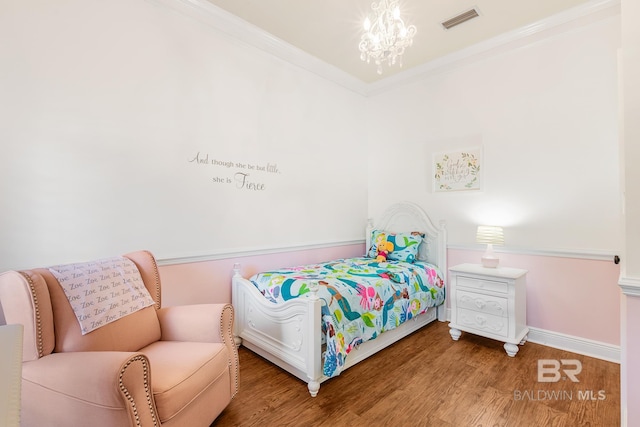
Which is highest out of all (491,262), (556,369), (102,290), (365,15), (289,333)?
(365,15)

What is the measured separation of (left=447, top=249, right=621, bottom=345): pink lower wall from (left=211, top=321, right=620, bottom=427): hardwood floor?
25 cm

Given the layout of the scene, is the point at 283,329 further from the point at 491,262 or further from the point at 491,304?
the point at 491,262

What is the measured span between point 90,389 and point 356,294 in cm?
161

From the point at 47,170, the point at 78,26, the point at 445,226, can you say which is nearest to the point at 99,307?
the point at 47,170

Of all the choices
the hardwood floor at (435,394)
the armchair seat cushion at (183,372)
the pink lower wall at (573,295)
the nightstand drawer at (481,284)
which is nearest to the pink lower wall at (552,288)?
the pink lower wall at (573,295)

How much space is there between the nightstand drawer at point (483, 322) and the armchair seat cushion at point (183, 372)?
215cm

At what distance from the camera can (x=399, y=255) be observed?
3.38m

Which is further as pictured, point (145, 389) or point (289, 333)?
point (289, 333)

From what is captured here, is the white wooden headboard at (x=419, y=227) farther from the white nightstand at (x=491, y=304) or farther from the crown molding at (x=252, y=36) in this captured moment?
the crown molding at (x=252, y=36)

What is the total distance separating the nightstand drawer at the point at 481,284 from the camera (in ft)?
8.42

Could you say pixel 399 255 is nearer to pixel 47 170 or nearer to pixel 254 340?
pixel 254 340

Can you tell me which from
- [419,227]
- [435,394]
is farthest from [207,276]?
[419,227]

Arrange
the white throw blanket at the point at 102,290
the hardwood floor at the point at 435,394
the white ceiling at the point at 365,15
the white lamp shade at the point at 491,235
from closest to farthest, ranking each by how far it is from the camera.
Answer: the white throw blanket at the point at 102,290, the hardwood floor at the point at 435,394, the white ceiling at the point at 365,15, the white lamp shade at the point at 491,235

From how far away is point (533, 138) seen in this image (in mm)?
2812
